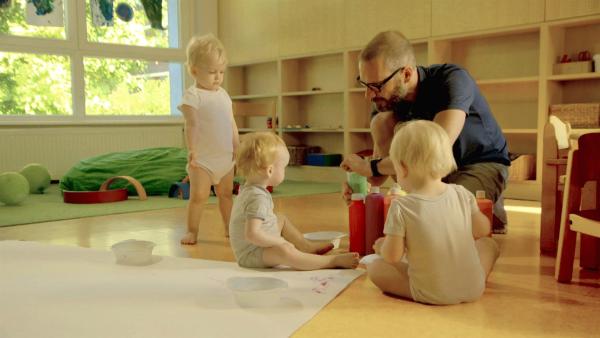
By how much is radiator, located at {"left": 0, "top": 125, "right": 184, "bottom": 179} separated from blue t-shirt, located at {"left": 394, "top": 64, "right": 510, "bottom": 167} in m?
3.94

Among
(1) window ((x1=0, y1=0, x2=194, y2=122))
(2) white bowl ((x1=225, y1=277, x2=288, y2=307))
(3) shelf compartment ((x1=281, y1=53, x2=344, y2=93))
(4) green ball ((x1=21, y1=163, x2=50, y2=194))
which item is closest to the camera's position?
(2) white bowl ((x1=225, y1=277, x2=288, y2=307))

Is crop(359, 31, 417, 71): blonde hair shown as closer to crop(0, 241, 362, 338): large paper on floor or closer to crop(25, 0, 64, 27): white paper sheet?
crop(0, 241, 362, 338): large paper on floor

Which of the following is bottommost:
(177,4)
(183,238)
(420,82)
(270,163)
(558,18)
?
(183,238)

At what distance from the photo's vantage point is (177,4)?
6.21 meters

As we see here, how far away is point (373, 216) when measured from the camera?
6.55ft

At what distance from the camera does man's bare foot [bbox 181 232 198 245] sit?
7.84 ft

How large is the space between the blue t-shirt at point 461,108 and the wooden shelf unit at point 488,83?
149 cm

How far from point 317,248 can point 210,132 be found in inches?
29.8

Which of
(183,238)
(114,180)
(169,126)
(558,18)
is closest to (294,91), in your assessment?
(169,126)

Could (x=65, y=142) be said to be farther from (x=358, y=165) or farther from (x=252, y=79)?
(x=358, y=165)

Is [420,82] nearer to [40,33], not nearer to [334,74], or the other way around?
[334,74]

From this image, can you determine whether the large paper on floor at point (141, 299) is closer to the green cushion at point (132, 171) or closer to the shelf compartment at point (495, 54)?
the green cushion at point (132, 171)

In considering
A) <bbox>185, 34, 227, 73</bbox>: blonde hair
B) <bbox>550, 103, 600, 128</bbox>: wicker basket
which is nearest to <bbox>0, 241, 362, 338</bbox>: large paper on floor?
<bbox>185, 34, 227, 73</bbox>: blonde hair

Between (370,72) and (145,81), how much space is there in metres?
4.49
